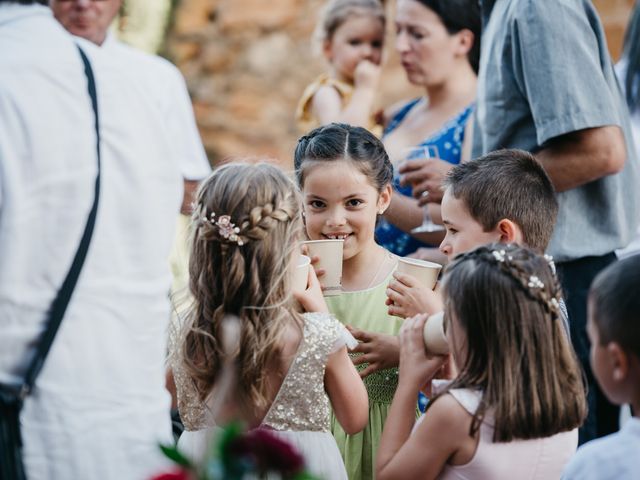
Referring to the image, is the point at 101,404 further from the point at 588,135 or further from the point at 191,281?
the point at 588,135

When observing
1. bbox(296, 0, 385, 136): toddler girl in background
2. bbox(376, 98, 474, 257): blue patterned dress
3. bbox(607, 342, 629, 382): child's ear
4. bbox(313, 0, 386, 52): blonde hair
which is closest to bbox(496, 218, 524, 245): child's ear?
bbox(607, 342, 629, 382): child's ear

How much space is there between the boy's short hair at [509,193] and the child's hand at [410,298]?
1.13ft

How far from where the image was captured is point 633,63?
4312mm

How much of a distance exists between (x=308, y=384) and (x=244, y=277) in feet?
1.07

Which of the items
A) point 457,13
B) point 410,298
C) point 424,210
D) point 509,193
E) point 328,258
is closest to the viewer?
point 410,298

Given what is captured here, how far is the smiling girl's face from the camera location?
3.17 metres

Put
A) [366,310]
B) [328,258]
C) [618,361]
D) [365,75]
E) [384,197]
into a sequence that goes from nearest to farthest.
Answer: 1. [618,361]
2. [328,258]
3. [366,310]
4. [384,197]
5. [365,75]

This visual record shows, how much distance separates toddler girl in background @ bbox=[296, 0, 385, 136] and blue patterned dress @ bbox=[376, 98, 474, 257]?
90cm

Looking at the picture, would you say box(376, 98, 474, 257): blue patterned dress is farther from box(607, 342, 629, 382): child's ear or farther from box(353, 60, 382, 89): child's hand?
box(607, 342, 629, 382): child's ear

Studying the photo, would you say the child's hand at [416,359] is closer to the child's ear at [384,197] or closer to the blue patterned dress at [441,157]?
the child's ear at [384,197]

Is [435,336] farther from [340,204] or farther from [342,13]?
[342,13]

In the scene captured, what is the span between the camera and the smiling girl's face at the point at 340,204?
3.17 meters

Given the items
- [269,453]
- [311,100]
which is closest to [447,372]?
[269,453]

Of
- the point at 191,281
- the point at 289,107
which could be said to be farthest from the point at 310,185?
the point at 289,107
